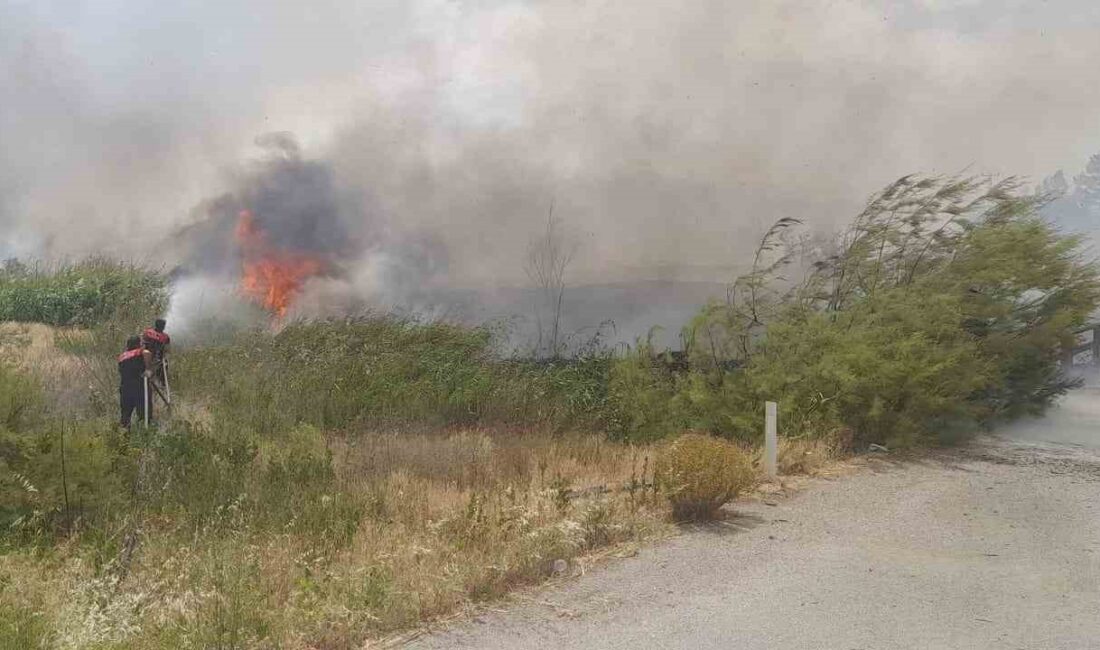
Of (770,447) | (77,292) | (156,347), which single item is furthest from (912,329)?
(77,292)

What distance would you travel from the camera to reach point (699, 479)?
642cm

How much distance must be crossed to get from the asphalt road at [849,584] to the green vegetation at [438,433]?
429 mm

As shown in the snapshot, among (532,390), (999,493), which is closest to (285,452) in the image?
(532,390)

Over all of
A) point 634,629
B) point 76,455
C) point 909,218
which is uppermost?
point 909,218

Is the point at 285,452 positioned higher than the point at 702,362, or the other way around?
the point at 702,362

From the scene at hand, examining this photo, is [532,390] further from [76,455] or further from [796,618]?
[796,618]

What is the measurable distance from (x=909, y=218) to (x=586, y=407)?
5.56 m

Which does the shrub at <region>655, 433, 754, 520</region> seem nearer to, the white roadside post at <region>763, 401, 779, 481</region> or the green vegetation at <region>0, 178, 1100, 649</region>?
the green vegetation at <region>0, 178, 1100, 649</region>

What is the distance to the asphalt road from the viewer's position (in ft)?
13.3

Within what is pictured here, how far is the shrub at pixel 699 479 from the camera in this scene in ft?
21.0

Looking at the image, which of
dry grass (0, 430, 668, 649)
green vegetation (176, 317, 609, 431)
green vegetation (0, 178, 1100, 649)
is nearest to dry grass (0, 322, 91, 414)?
green vegetation (0, 178, 1100, 649)

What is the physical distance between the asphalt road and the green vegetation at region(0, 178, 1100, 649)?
429 millimetres

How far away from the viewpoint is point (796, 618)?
169 inches

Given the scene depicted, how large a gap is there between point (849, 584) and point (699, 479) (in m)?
1.66
